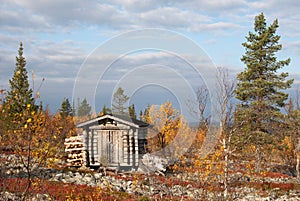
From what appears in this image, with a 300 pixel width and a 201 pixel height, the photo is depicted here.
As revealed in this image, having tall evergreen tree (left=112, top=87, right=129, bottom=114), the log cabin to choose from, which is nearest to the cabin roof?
the log cabin

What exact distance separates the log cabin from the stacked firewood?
1.45 feet

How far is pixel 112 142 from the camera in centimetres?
2191

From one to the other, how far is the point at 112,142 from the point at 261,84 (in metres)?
13.7

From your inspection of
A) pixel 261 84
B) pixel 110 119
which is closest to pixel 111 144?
pixel 110 119

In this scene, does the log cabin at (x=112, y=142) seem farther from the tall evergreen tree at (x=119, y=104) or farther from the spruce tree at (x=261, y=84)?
the spruce tree at (x=261, y=84)

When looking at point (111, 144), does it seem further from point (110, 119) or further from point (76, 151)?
point (76, 151)

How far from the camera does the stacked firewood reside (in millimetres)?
22234

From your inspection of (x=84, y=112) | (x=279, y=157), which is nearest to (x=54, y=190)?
(x=279, y=157)

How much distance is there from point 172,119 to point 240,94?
6442mm

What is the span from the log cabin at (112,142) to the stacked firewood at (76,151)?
44cm

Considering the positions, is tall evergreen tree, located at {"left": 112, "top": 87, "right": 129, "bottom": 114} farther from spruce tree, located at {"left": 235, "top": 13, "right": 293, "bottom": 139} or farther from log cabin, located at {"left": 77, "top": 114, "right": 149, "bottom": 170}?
spruce tree, located at {"left": 235, "top": 13, "right": 293, "bottom": 139}

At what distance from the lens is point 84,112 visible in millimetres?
57125

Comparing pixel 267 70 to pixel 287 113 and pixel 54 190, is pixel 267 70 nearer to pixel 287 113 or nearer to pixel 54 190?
pixel 287 113

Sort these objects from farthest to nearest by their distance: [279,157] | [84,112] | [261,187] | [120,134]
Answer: [84,112]
[279,157]
[120,134]
[261,187]
